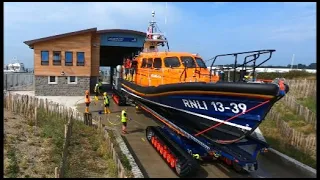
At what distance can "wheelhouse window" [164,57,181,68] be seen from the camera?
11625 mm

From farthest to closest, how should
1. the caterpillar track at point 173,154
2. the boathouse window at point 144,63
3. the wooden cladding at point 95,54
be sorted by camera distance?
the wooden cladding at point 95,54
the boathouse window at point 144,63
the caterpillar track at point 173,154

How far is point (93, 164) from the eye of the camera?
8516mm

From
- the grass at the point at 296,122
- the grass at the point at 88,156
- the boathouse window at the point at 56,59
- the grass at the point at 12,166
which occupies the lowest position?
the grass at the point at 88,156

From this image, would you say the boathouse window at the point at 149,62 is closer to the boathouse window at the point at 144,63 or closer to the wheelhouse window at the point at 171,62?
the boathouse window at the point at 144,63

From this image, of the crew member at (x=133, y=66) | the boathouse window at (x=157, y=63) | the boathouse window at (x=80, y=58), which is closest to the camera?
the boathouse window at (x=157, y=63)

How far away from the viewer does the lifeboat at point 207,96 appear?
7395 mm

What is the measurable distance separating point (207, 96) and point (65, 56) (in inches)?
714

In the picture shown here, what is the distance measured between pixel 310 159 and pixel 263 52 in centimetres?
364

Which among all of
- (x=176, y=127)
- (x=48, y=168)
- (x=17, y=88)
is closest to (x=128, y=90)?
(x=176, y=127)

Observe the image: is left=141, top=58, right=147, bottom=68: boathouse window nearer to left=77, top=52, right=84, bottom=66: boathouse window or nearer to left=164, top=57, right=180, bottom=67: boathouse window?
left=164, top=57, right=180, bottom=67: boathouse window

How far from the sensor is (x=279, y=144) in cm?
1116

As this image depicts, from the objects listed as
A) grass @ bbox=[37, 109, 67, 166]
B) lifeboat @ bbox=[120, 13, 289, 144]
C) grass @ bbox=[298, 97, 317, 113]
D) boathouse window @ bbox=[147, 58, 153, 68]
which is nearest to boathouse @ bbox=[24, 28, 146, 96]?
grass @ bbox=[37, 109, 67, 166]

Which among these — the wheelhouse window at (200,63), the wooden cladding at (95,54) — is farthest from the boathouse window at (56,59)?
the wheelhouse window at (200,63)

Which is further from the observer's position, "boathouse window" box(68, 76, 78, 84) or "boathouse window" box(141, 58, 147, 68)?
"boathouse window" box(68, 76, 78, 84)
